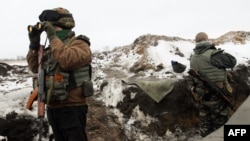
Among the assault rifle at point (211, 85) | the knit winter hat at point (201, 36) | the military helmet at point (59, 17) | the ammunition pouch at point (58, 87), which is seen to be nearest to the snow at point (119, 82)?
the assault rifle at point (211, 85)

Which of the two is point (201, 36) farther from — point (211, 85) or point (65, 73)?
point (65, 73)

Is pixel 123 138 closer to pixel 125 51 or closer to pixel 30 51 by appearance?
pixel 30 51

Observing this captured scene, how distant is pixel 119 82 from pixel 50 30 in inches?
185

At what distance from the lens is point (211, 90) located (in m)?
7.01

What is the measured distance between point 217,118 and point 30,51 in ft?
12.9

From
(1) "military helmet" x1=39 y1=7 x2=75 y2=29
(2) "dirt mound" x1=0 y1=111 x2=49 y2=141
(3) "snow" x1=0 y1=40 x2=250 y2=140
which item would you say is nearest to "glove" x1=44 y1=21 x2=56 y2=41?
(1) "military helmet" x1=39 y1=7 x2=75 y2=29

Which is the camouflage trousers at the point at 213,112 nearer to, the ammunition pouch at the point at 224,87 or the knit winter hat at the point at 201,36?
the ammunition pouch at the point at 224,87

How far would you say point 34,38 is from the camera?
168 inches

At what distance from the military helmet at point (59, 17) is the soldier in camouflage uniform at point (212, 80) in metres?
3.36

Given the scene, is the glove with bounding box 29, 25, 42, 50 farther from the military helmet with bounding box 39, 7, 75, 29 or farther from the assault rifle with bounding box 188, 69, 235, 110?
the assault rifle with bounding box 188, 69, 235, 110

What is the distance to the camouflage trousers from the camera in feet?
23.2

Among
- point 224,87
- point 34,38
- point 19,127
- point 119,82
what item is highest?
point 34,38

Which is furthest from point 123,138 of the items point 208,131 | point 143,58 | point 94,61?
point 94,61

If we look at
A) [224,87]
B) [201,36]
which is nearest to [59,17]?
[201,36]
